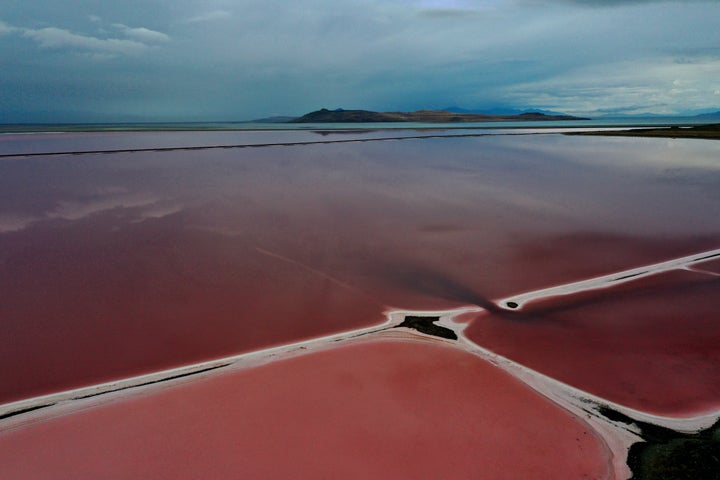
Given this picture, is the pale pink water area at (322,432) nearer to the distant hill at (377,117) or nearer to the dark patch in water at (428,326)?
the dark patch in water at (428,326)

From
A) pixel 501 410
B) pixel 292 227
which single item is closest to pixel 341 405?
pixel 501 410

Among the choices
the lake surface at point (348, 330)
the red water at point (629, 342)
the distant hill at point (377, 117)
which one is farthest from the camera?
the distant hill at point (377, 117)

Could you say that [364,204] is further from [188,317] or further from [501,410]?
[501,410]

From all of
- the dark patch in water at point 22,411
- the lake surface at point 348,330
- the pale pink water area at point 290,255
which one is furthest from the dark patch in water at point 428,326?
the dark patch in water at point 22,411

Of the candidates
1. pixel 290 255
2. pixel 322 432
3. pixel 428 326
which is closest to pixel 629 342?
pixel 428 326

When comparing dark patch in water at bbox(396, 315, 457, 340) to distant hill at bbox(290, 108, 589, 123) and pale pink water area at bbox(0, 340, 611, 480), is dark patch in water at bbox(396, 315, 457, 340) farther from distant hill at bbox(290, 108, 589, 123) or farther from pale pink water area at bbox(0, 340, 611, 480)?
distant hill at bbox(290, 108, 589, 123)

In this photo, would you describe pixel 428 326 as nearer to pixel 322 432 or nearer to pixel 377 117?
pixel 322 432
